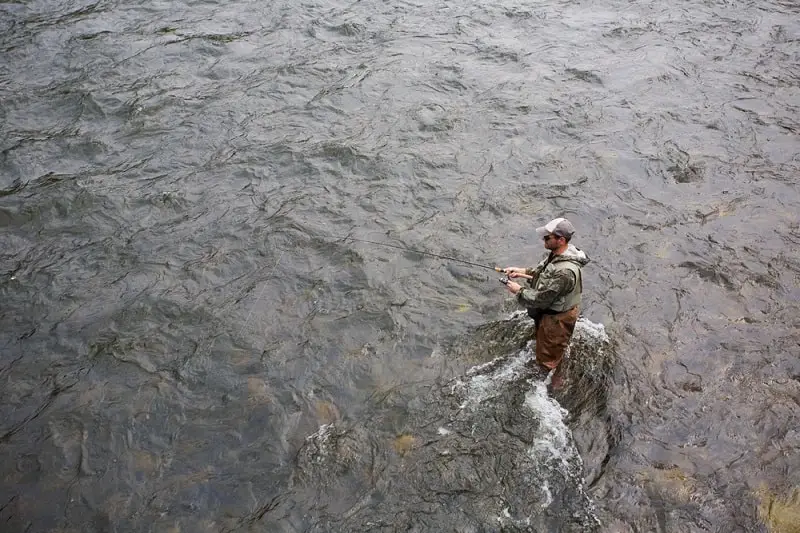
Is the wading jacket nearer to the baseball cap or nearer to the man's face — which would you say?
the man's face

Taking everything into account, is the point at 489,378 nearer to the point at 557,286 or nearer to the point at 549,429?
the point at 549,429

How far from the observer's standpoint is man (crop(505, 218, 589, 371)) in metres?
6.30

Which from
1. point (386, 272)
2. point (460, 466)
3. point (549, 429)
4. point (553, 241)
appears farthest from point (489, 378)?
point (386, 272)

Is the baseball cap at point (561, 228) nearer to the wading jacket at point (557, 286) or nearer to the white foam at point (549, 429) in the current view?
the wading jacket at point (557, 286)

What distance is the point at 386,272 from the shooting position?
28.8 feet

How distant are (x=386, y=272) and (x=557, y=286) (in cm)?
300

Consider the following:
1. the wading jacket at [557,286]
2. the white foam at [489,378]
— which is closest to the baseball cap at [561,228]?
the wading jacket at [557,286]

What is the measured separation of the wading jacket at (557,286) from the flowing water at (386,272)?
1.02m

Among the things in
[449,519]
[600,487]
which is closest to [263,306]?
[449,519]

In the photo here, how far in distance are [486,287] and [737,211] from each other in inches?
163

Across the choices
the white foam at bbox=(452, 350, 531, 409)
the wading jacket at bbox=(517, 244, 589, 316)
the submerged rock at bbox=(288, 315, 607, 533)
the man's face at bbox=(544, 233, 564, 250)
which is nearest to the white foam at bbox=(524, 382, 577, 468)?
the submerged rock at bbox=(288, 315, 607, 533)

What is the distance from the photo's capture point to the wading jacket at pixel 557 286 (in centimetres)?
630

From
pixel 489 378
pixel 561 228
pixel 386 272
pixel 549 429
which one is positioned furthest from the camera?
pixel 386 272

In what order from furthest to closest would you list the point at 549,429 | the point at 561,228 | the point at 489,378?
the point at 489,378, the point at 549,429, the point at 561,228
